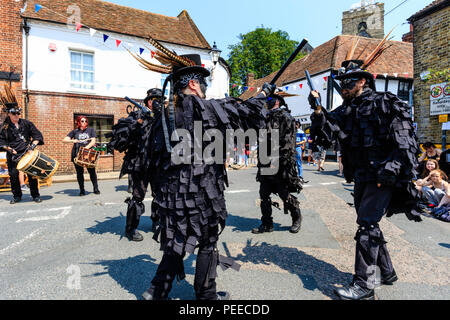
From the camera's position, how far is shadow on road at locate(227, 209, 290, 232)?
4625mm

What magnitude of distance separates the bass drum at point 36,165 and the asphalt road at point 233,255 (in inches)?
34.0

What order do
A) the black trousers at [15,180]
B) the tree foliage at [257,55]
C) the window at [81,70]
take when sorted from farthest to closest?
the tree foliage at [257,55] < the window at [81,70] < the black trousers at [15,180]

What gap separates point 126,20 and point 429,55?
48.4 ft

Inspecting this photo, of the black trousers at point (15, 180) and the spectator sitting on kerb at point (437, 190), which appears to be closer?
the spectator sitting on kerb at point (437, 190)

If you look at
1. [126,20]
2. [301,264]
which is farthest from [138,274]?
[126,20]

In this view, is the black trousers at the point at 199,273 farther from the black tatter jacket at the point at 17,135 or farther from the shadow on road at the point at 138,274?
the black tatter jacket at the point at 17,135

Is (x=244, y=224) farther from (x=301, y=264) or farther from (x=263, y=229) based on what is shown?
(x=301, y=264)

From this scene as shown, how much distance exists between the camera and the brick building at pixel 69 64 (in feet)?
38.8

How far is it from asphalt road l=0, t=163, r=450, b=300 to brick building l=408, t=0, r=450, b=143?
329 inches

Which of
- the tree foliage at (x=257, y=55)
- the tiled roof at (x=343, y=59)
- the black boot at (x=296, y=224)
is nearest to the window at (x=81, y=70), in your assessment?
the black boot at (x=296, y=224)

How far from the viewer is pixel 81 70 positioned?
43.2 ft

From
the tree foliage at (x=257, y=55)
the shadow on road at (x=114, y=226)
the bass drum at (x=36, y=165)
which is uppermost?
the tree foliage at (x=257, y=55)
